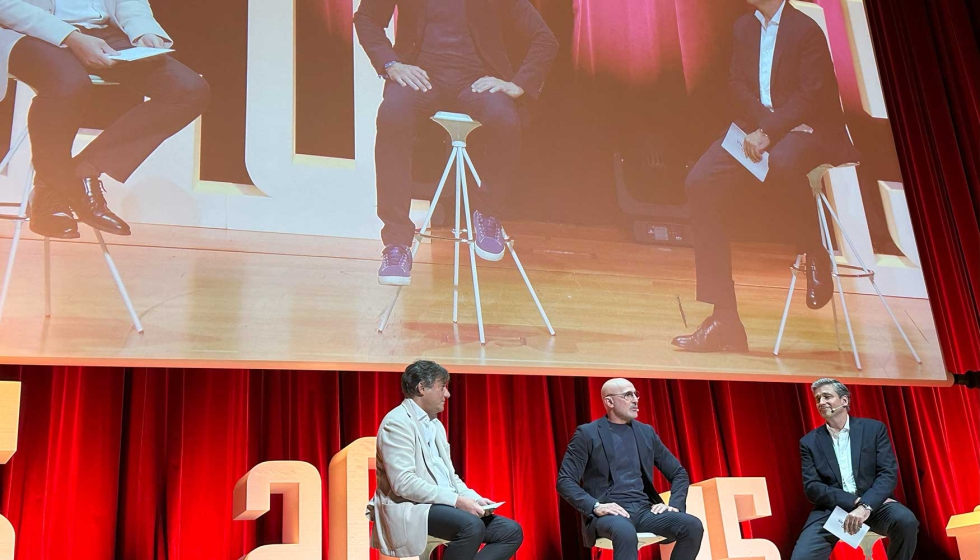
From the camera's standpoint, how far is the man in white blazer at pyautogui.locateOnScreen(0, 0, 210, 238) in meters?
3.59

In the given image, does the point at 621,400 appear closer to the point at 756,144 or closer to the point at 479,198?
the point at 479,198

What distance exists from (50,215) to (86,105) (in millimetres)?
485

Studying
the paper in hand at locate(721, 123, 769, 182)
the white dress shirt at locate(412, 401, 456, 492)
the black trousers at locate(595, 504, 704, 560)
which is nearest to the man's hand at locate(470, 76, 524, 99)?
the paper in hand at locate(721, 123, 769, 182)

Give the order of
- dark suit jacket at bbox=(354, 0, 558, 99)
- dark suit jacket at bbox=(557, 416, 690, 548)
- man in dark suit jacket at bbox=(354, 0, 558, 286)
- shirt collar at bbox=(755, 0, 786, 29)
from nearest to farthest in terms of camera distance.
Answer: dark suit jacket at bbox=(557, 416, 690, 548)
man in dark suit jacket at bbox=(354, 0, 558, 286)
dark suit jacket at bbox=(354, 0, 558, 99)
shirt collar at bbox=(755, 0, 786, 29)

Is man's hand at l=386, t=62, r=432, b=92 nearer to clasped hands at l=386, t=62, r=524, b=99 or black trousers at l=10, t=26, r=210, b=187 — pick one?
clasped hands at l=386, t=62, r=524, b=99

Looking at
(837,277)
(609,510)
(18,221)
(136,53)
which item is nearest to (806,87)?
(837,277)

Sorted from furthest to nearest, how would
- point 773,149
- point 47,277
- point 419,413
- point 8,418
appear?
point 773,149 → point 47,277 → point 8,418 → point 419,413

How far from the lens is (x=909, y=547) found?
3.49m

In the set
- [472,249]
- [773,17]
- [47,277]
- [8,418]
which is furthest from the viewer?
[773,17]

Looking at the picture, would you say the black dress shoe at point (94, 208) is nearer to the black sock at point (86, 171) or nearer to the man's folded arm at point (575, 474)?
the black sock at point (86, 171)

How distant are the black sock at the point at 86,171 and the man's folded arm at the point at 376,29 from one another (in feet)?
4.25

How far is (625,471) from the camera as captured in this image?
3381 mm

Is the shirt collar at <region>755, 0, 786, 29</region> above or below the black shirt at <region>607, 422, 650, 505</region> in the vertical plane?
above

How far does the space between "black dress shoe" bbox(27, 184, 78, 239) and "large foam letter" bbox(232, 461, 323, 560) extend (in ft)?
3.87
